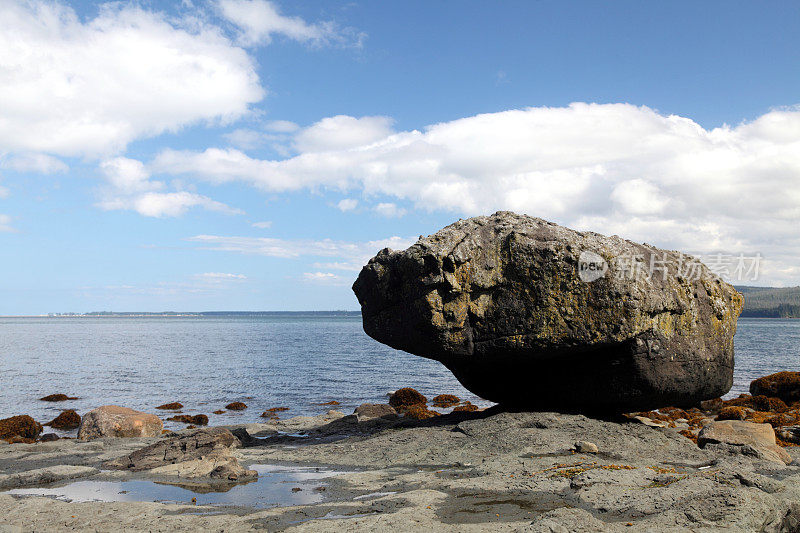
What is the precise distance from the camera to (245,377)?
43.7 meters

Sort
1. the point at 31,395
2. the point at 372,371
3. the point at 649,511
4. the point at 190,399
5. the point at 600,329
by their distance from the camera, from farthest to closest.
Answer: the point at 372,371
the point at 31,395
the point at 190,399
the point at 600,329
the point at 649,511

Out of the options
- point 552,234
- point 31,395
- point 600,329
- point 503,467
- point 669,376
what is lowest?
point 31,395

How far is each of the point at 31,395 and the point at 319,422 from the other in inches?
962

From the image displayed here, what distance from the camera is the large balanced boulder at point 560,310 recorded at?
45.1ft

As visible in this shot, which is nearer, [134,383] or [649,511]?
[649,511]

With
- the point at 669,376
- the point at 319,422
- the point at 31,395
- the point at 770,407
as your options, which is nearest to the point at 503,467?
the point at 669,376

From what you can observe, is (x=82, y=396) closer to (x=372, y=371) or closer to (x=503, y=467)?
(x=372, y=371)

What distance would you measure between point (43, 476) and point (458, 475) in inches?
349

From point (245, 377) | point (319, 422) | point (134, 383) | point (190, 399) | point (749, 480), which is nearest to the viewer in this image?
point (749, 480)

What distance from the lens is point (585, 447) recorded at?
12820 millimetres

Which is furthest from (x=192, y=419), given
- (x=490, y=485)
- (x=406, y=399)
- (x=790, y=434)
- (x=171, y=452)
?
(x=790, y=434)

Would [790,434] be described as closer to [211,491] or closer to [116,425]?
[211,491]

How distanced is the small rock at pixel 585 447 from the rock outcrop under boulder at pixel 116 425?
48.5 feet

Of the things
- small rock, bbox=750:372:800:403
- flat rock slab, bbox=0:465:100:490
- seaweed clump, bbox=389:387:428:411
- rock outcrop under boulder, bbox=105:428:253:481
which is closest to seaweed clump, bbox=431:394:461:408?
seaweed clump, bbox=389:387:428:411
